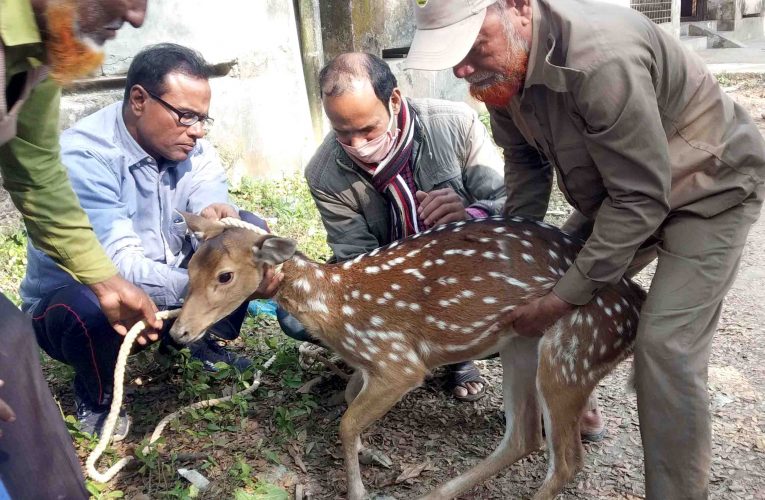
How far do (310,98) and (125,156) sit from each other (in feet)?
14.9

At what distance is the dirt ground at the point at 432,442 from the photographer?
3.69 meters

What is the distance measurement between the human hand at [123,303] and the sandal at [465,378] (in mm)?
1769

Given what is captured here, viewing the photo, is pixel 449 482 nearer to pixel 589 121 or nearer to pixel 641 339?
pixel 641 339

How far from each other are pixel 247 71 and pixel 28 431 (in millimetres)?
5689

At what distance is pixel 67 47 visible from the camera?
93.3 inches

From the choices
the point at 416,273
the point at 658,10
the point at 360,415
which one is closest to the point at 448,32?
the point at 416,273

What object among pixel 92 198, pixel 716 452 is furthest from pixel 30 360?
pixel 716 452

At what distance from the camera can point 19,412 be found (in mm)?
2354

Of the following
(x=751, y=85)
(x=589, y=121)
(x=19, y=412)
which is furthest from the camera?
(x=751, y=85)

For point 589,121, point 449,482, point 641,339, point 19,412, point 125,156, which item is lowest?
point 449,482

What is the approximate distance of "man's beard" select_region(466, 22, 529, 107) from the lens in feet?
10.1

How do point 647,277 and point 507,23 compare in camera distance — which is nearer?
point 507,23

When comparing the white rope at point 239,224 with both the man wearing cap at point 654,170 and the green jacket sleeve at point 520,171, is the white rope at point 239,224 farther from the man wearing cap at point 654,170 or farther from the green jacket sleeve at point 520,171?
the green jacket sleeve at point 520,171

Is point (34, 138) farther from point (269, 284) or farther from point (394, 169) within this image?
point (394, 169)
